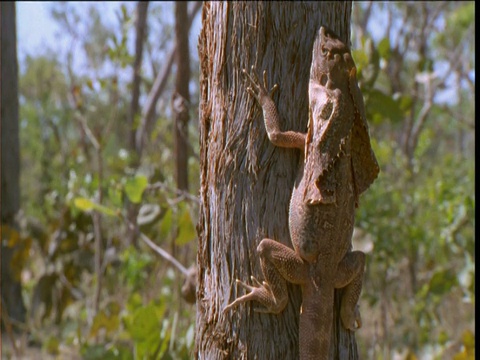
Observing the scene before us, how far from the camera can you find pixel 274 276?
7.17ft

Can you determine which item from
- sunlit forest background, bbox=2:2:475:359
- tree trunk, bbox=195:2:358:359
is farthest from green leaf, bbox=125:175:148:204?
tree trunk, bbox=195:2:358:359

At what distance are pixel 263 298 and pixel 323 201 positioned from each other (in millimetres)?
391

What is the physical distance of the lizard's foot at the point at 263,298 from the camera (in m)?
2.07

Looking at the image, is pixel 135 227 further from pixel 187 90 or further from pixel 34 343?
pixel 34 343

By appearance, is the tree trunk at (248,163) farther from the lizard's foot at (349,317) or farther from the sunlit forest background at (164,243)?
the sunlit forest background at (164,243)

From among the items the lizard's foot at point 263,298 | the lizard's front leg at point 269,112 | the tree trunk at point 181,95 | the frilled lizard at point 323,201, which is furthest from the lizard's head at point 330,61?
the tree trunk at point 181,95

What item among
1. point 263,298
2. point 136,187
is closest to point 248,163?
point 263,298

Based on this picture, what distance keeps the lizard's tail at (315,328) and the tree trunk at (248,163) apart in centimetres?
5

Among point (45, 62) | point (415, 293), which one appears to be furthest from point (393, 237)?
point (45, 62)

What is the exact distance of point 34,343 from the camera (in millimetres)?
6426

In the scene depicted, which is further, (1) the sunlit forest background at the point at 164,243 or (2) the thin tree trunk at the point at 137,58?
(2) the thin tree trunk at the point at 137,58

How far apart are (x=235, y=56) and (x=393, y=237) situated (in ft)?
12.5

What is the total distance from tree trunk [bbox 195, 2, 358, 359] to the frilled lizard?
0.12 feet

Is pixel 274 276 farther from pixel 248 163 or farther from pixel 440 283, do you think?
pixel 440 283
